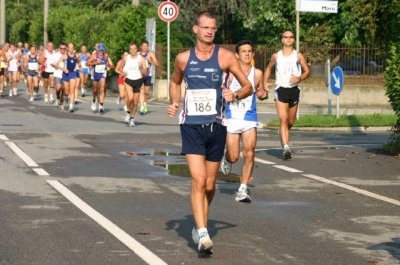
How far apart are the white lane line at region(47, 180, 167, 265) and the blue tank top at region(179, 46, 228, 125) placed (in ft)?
3.58

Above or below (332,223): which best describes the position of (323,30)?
above

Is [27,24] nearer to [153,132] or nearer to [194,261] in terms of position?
[153,132]

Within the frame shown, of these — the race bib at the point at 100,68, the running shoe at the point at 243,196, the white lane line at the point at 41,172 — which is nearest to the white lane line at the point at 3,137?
the white lane line at the point at 41,172

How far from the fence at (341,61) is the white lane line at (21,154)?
53.8 ft

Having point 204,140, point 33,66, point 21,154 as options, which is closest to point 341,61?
point 33,66

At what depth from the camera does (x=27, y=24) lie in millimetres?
75125

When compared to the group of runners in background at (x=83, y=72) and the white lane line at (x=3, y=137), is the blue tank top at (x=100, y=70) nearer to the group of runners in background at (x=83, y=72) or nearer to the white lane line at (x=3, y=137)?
the group of runners in background at (x=83, y=72)

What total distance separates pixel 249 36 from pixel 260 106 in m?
14.5

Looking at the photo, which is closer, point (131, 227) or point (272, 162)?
point (131, 227)

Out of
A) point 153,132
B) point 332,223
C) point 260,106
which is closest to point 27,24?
point 260,106

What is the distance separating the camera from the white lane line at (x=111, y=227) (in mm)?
8398

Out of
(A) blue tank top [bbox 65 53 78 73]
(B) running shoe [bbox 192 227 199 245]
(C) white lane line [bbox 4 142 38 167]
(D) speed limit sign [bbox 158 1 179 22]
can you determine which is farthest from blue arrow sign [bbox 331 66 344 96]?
(B) running shoe [bbox 192 227 199 245]

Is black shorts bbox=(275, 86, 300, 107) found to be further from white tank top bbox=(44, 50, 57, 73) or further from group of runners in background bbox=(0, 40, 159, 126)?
white tank top bbox=(44, 50, 57, 73)

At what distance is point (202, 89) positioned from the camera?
29.0 ft
